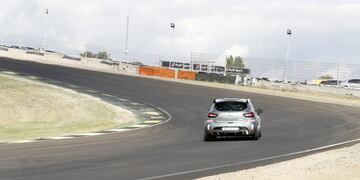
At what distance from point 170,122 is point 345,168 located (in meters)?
16.1

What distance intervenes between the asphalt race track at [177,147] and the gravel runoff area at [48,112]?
2.98 metres

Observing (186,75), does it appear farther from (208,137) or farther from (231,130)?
(231,130)

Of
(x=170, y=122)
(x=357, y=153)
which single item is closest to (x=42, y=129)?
(x=170, y=122)

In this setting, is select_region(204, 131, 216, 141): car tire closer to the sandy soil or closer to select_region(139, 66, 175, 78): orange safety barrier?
the sandy soil

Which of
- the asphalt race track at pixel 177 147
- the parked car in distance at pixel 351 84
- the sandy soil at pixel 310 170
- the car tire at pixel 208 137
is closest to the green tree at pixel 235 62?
the parked car in distance at pixel 351 84

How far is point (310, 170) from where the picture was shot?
11.6 metres

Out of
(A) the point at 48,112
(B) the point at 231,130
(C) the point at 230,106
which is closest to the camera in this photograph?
(B) the point at 231,130

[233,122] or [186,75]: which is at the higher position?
[233,122]

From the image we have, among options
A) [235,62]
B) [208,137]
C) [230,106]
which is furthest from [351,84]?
[208,137]

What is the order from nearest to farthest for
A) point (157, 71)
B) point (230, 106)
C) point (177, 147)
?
point (177, 147)
point (230, 106)
point (157, 71)

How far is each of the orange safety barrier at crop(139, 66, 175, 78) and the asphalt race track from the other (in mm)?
23064

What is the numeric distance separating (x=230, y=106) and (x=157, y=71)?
41715 mm

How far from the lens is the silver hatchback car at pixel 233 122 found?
19.7 metres

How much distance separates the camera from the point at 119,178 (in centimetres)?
1106
